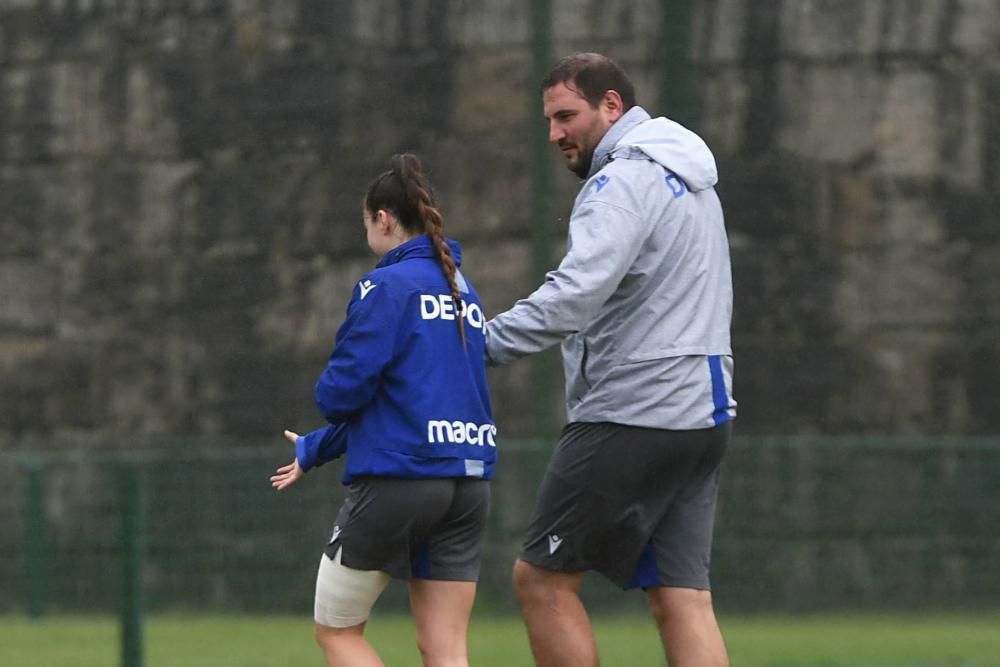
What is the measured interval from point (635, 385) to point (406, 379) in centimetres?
58

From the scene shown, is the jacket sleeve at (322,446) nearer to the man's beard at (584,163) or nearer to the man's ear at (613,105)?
the man's beard at (584,163)

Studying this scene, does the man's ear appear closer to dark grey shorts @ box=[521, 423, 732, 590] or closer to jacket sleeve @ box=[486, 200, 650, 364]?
jacket sleeve @ box=[486, 200, 650, 364]

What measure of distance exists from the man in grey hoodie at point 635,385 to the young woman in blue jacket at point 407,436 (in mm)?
157

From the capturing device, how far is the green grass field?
324 inches

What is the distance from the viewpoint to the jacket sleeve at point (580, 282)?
533 cm

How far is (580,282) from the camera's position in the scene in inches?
210

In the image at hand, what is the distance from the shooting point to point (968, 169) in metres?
9.42

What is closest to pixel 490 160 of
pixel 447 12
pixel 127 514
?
pixel 447 12

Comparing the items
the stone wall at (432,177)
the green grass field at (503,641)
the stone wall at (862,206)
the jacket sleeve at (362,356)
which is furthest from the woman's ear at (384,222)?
the stone wall at (862,206)

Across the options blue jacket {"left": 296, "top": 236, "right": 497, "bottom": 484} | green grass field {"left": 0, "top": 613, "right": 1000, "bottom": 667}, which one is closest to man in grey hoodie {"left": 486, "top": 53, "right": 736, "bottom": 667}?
blue jacket {"left": 296, "top": 236, "right": 497, "bottom": 484}

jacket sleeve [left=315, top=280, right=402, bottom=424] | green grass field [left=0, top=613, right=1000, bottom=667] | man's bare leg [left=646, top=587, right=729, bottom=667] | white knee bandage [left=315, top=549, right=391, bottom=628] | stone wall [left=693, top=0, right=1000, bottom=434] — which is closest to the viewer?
jacket sleeve [left=315, top=280, right=402, bottom=424]

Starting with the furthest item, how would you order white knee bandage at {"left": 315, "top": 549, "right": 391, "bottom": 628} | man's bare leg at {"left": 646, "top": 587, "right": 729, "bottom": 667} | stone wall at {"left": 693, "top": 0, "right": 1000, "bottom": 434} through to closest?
1. stone wall at {"left": 693, "top": 0, "right": 1000, "bottom": 434}
2. man's bare leg at {"left": 646, "top": 587, "right": 729, "bottom": 667}
3. white knee bandage at {"left": 315, "top": 549, "right": 391, "bottom": 628}

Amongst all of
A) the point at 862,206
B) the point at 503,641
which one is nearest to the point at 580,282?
the point at 503,641

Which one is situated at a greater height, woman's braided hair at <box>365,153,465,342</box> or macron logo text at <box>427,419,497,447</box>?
woman's braided hair at <box>365,153,465,342</box>
